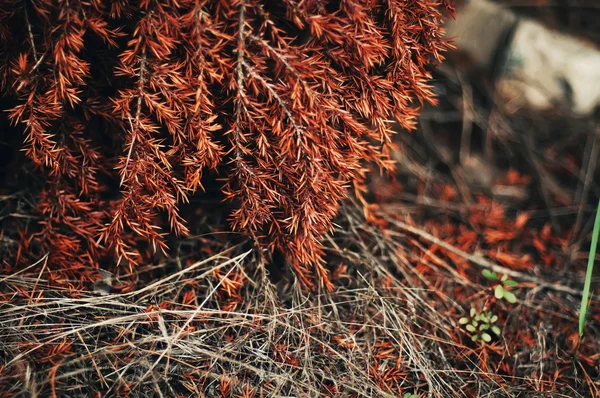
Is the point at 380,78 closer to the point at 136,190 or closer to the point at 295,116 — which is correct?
Result: the point at 295,116

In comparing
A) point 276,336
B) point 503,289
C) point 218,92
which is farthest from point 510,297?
point 218,92

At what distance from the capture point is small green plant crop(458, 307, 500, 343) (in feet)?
6.38

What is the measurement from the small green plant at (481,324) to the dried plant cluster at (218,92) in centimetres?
69

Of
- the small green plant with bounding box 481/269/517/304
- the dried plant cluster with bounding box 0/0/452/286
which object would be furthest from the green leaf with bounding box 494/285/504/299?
the dried plant cluster with bounding box 0/0/452/286

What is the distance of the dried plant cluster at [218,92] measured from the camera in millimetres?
1486

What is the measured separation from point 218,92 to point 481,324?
56.6 inches

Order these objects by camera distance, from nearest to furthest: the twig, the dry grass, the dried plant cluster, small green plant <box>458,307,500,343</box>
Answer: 1. the dried plant cluster
2. the dry grass
3. small green plant <box>458,307,500,343</box>
4. the twig

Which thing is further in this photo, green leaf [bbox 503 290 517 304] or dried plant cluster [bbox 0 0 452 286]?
green leaf [bbox 503 290 517 304]

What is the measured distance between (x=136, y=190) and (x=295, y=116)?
599 millimetres

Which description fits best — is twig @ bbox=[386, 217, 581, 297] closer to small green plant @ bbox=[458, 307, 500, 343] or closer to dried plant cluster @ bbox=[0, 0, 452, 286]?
small green plant @ bbox=[458, 307, 500, 343]

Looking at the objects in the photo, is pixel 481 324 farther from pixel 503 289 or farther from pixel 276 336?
pixel 276 336

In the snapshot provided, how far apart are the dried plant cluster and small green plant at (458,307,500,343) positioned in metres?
0.69

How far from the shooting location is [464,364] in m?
1.93

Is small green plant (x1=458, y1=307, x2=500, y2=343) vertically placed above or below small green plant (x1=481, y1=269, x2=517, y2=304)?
below
